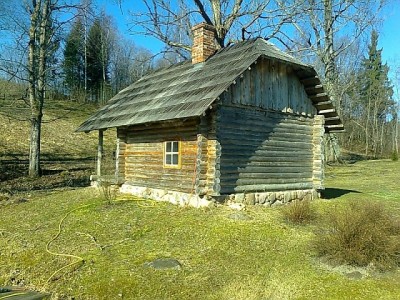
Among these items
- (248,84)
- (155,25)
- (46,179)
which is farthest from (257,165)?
(155,25)

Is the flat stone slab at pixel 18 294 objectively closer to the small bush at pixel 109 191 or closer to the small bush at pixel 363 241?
the small bush at pixel 363 241

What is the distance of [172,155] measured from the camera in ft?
43.7

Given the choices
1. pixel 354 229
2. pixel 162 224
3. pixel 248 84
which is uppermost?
pixel 248 84

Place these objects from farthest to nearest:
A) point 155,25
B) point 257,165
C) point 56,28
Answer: point 155,25 → point 56,28 → point 257,165

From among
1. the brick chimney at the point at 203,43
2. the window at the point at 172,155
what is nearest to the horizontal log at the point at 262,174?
the window at the point at 172,155

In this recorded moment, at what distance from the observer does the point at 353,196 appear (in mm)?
16297

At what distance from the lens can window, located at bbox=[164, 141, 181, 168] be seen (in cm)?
1304

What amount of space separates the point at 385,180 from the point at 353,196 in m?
8.36

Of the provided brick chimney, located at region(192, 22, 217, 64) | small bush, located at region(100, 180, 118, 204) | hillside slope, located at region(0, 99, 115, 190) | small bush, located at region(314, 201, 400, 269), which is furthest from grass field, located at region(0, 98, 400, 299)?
hillside slope, located at region(0, 99, 115, 190)

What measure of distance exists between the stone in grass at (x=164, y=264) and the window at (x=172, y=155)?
17.6 ft

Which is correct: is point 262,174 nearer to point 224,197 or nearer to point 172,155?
point 224,197

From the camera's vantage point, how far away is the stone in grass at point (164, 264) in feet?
24.3

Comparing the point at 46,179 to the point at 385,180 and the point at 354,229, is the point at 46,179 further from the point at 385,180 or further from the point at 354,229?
the point at 385,180

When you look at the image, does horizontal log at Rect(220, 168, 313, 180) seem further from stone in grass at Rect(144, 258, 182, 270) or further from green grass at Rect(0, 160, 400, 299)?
stone in grass at Rect(144, 258, 182, 270)
